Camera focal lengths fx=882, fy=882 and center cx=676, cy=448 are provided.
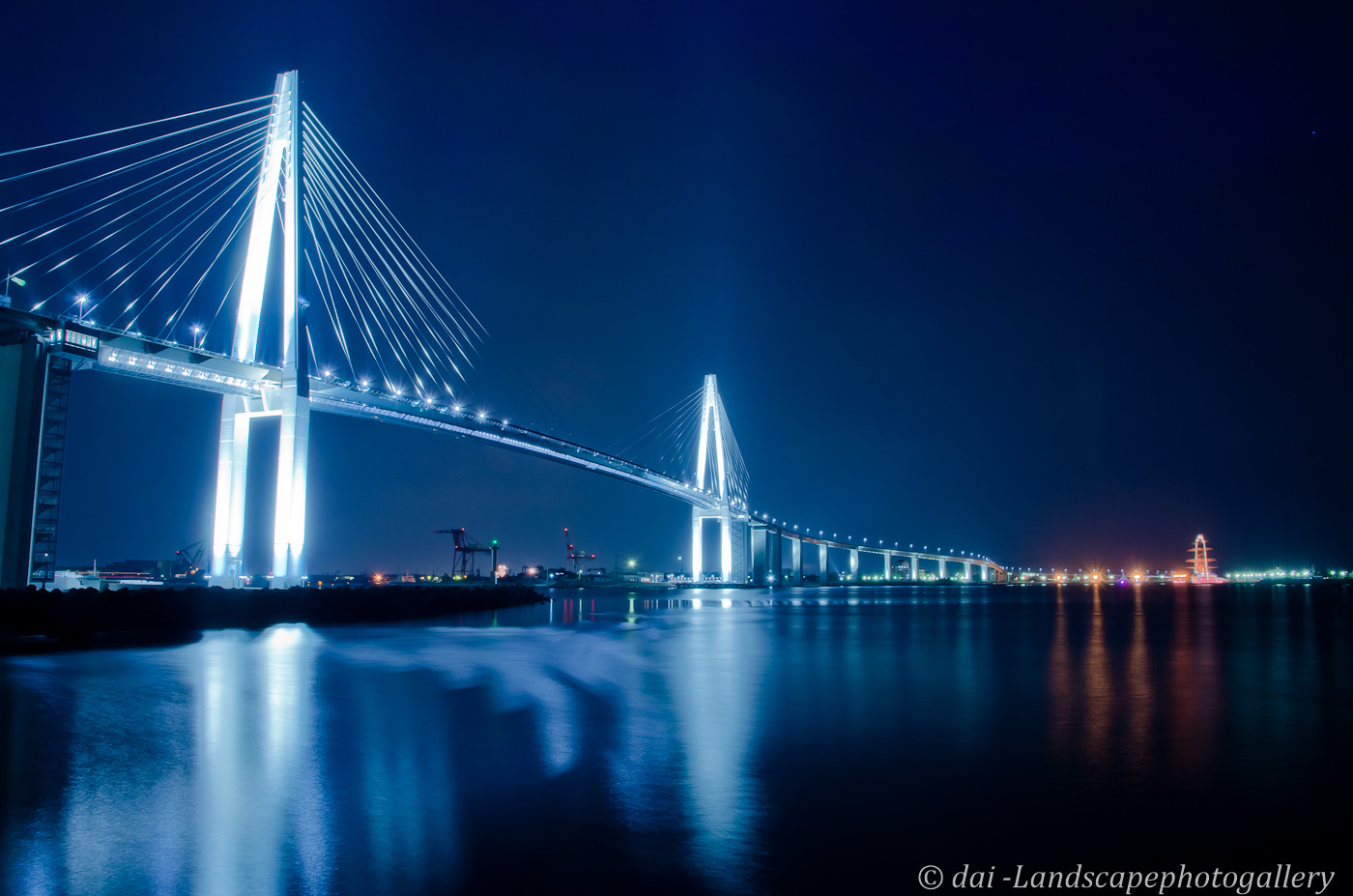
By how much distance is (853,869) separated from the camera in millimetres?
4160

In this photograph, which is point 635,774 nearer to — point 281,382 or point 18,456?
point 18,456

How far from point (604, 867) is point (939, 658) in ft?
44.7

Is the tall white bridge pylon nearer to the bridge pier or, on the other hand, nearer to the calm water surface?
the bridge pier

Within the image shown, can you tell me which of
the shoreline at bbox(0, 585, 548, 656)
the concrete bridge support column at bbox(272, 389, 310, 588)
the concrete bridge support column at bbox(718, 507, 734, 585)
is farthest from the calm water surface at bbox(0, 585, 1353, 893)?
the concrete bridge support column at bbox(718, 507, 734, 585)

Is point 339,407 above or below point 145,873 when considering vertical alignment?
above

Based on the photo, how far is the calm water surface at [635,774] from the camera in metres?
4.26

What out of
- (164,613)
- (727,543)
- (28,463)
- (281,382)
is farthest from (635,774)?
(727,543)

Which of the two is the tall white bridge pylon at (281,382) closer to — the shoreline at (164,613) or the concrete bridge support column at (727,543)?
the shoreline at (164,613)

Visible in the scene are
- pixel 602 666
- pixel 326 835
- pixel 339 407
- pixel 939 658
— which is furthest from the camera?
pixel 339 407

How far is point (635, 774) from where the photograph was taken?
6.19m

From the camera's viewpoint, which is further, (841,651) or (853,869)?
(841,651)

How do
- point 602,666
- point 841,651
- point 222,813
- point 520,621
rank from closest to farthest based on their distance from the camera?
1. point 222,813
2. point 602,666
3. point 841,651
4. point 520,621

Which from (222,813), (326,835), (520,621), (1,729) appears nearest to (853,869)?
(326,835)

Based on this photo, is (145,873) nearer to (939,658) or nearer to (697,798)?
(697,798)
